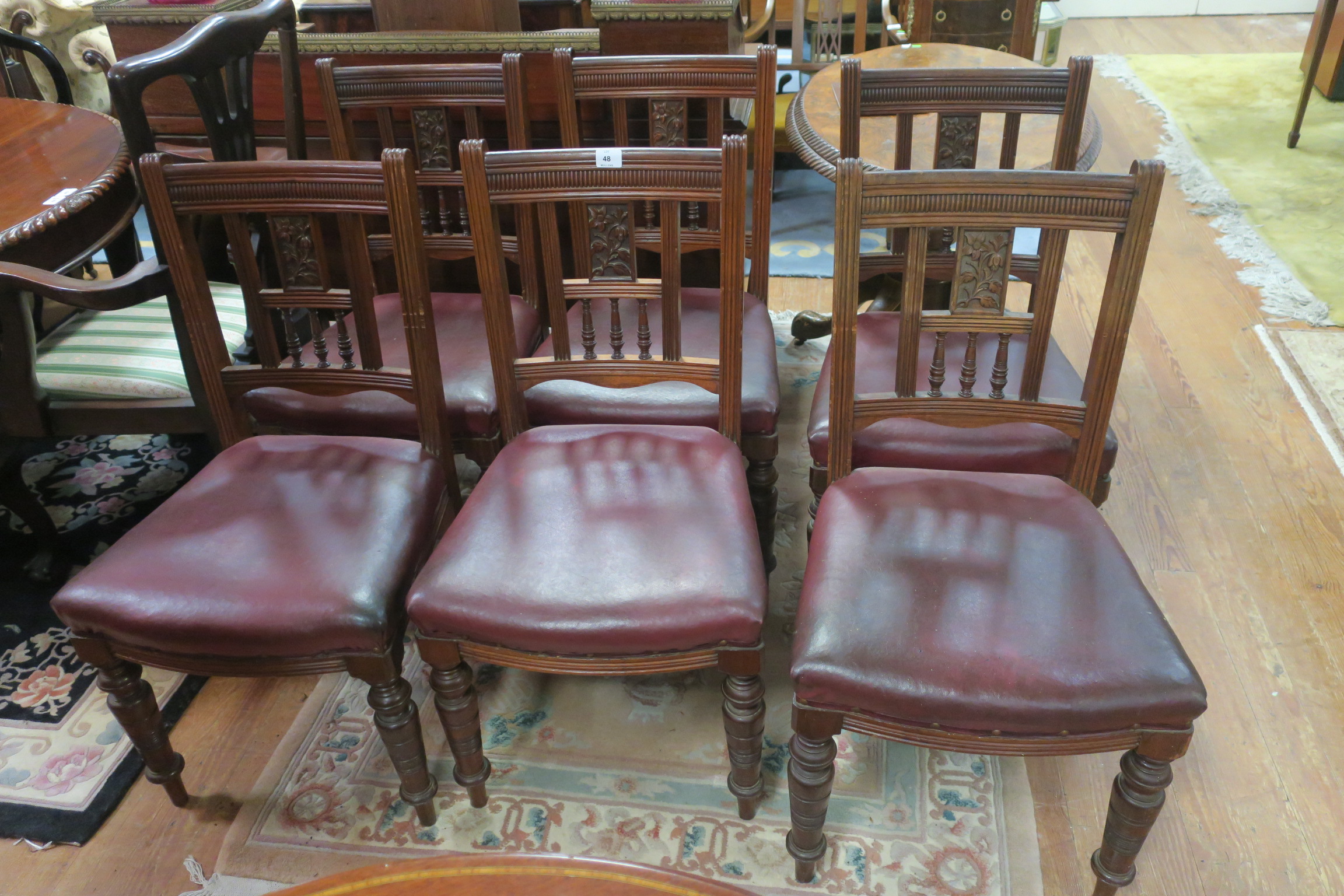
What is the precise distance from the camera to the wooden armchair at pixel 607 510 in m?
1.26

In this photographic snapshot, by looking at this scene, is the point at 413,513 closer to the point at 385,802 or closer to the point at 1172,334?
the point at 385,802

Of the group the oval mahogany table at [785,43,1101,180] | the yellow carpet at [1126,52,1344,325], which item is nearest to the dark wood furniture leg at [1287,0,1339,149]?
the yellow carpet at [1126,52,1344,325]

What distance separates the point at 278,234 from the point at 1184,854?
5.44 feet

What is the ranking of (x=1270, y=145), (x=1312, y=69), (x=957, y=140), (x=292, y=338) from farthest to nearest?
(x=1270, y=145)
(x=1312, y=69)
(x=957, y=140)
(x=292, y=338)

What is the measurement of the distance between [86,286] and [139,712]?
0.69 metres

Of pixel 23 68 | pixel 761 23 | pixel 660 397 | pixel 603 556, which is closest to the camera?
pixel 603 556

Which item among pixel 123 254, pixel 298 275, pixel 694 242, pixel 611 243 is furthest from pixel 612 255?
pixel 123 254

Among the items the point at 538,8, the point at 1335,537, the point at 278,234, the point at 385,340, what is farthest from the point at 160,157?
the point at 1335,537

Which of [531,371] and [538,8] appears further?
[538,8]

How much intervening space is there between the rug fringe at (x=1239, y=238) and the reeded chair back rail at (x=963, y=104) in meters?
1.56

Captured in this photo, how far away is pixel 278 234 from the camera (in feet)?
4.75

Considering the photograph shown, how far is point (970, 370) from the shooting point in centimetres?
141

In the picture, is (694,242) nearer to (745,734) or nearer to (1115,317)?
(1115,317)

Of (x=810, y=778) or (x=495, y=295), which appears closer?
(x=810, y=778)
